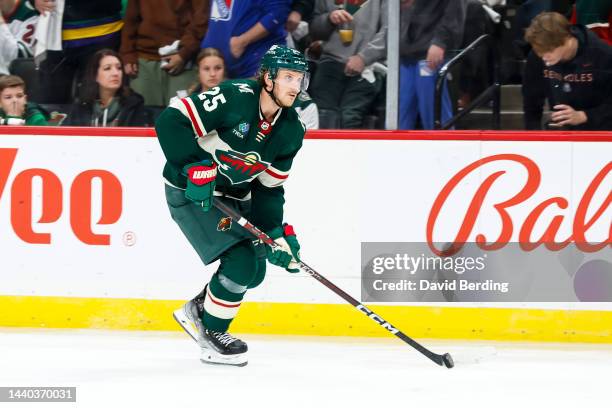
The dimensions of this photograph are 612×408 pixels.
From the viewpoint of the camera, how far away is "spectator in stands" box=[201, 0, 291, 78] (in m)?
5.01

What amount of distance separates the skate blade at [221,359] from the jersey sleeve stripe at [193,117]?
837 mm

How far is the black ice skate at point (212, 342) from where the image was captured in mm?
4137

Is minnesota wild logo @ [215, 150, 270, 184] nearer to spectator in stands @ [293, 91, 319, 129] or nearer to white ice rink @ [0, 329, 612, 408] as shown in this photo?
white ice rink @ [0, 329, 612, 408]

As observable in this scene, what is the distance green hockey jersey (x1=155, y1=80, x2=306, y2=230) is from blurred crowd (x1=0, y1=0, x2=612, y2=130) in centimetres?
65

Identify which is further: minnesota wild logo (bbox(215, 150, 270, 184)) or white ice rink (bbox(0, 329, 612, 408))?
minnesota wild logo (bbox(215, 150, 270, 184))

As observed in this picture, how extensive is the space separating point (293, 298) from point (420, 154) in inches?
32.1

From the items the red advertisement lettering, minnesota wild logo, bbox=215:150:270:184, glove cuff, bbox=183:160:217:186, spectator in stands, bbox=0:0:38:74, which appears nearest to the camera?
glove cuff, bbox=183:160:217:186

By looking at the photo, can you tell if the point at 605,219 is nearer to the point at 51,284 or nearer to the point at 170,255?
the point at 170,255

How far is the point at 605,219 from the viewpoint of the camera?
4730mm

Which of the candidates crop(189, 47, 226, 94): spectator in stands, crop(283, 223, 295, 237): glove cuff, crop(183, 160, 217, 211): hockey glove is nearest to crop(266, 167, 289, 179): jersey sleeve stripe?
crop(283, 223, 295, 237): glove cuff

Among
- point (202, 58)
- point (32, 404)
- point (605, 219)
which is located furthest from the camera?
point (202, 58)

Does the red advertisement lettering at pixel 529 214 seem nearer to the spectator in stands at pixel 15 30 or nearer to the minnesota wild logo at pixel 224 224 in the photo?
the minnesota wild logo at pixel 224 224

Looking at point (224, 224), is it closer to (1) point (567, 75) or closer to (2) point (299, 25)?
(2) point (299, 25)

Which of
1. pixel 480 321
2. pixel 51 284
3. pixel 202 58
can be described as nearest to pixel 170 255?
pixel 51 284
